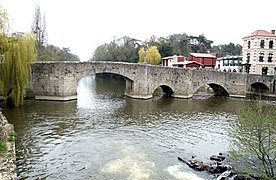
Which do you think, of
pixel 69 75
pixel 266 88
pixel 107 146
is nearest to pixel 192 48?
pixel 266 88

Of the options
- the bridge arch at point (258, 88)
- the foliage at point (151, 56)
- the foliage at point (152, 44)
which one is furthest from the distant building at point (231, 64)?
the foliage at point (151, 56)

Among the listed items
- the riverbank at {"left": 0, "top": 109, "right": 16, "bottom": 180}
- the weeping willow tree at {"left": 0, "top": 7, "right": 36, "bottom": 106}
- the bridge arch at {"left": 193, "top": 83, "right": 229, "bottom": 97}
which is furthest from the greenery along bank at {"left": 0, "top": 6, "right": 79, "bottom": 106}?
the bridge arch at {"left": 193, "top": 83, "right": 229, "bottom": 97}

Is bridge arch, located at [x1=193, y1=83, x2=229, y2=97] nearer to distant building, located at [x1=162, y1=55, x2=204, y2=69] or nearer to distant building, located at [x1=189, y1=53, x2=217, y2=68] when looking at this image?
distant building, located at [x1=162, y1=55, x2=204, y2=69]

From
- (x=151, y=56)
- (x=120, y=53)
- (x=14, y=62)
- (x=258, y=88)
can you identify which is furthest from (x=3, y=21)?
(x=120, y=53)

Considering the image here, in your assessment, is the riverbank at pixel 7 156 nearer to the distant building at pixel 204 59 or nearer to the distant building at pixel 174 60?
the distant building at pixel 174 60

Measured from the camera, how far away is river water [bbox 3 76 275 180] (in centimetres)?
1162

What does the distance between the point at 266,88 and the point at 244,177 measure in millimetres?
30890

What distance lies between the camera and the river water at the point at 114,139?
11625mm

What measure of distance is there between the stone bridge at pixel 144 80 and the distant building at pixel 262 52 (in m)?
3.50

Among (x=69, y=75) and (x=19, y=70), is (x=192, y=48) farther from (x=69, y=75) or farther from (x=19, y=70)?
(x=19, y=70)

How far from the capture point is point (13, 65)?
72.3 ft

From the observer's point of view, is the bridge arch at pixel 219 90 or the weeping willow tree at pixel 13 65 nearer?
the weeping willow tree at pixel 13 65

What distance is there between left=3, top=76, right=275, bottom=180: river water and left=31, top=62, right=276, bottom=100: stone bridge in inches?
95.1

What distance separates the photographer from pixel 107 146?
14.6 m
